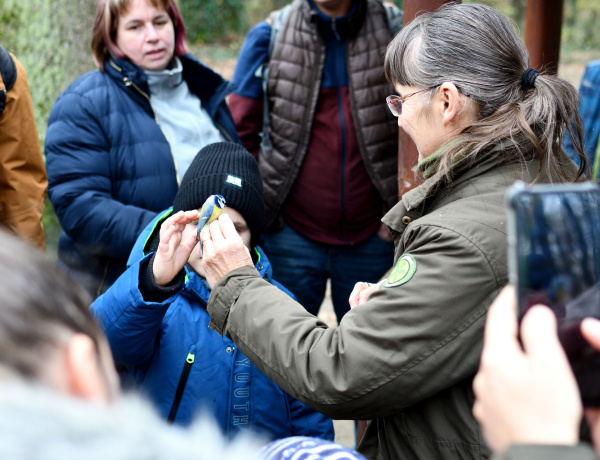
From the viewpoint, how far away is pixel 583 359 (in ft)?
3.39

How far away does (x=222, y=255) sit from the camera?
1.94m

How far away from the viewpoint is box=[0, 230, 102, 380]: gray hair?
2.95ft

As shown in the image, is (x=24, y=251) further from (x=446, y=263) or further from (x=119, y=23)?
(x=119, y=23)

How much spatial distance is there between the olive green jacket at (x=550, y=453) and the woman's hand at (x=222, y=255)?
1170 mm

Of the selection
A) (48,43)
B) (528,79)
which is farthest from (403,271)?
(48,43)

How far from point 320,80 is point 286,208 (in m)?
0.68

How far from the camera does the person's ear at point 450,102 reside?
187 centimetres

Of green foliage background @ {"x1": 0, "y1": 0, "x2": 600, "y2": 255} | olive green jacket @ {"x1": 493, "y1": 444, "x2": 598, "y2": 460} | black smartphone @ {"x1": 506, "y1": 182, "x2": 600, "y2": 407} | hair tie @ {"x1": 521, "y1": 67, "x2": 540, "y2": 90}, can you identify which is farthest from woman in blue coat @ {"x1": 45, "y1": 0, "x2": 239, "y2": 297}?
green foliage background @ {"x1": 0, "y1": 0, "x2": 600, "y2": 255}

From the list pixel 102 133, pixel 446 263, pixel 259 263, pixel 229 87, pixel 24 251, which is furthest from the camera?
pixel 229 87

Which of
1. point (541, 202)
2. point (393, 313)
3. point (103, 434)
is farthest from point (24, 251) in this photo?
point (393, 313)

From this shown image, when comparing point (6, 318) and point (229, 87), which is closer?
point (6, 318)

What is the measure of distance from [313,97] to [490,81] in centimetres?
159

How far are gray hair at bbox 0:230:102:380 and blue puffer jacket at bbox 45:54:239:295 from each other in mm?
1882

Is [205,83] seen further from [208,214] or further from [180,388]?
[180,388]
